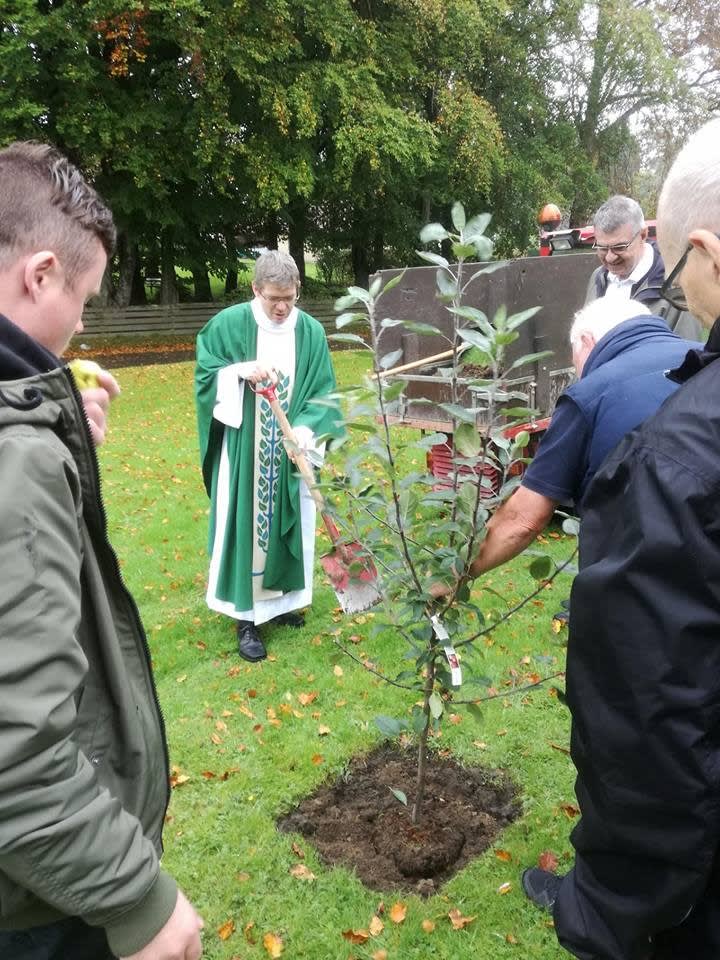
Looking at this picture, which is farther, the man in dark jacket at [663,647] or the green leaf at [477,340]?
the green leaf at [477,340]

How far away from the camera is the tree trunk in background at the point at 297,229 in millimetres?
22923

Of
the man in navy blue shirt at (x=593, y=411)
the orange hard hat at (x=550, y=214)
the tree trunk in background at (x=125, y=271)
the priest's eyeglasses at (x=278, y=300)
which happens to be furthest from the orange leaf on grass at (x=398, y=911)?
the tree trunk in background at (x=125, y=271)

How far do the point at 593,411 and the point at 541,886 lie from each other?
1788mm

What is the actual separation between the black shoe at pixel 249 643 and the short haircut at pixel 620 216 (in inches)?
129

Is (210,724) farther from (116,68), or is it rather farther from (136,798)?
(116,68)

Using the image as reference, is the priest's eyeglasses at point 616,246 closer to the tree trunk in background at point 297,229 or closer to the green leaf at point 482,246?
the green leaf at point 482,246

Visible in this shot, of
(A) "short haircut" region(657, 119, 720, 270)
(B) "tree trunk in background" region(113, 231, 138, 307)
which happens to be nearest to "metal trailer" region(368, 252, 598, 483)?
(A) "short haircut" region(657, 119, 720, 270)

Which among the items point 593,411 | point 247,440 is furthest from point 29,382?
point 247,440

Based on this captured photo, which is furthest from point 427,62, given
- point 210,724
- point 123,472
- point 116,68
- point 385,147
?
point 210,724

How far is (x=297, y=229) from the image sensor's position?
23688 mm

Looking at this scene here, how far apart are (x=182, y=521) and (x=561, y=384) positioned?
3628 millimetres

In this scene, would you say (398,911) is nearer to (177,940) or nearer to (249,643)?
(177,940)

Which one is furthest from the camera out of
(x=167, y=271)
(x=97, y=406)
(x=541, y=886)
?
(x=167, y=271)

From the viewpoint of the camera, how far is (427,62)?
2080cm
